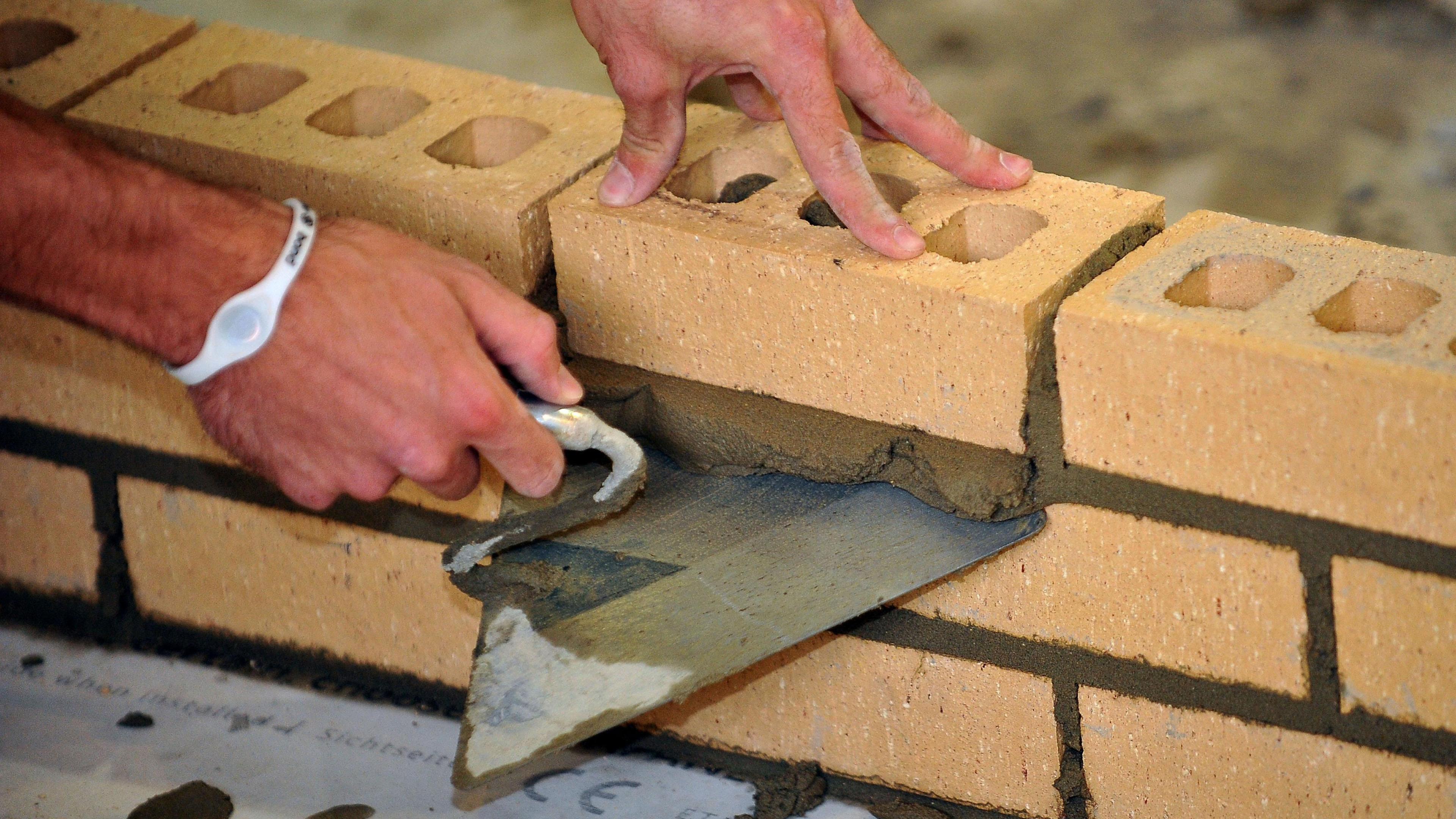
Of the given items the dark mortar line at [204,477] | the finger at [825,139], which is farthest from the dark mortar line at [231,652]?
the finger at [825,139]

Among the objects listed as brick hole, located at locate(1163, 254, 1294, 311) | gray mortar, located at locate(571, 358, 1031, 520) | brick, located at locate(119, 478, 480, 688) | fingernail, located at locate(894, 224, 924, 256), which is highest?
fingernail, located at locate(894, 224, 924, 256)

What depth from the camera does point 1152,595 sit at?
1.82 m

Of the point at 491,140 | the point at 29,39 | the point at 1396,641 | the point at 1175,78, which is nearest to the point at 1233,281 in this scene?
the point at 1396,641

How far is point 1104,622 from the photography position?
188cm

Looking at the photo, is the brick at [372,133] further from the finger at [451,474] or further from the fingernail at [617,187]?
the finger at [451,474]

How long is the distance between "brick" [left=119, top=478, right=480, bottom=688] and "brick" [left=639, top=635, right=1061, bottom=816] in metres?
0.41

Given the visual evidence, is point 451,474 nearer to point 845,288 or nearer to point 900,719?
point 845,288

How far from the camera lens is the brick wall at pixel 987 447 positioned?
65.6 inches

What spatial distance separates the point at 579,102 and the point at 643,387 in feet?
1.78

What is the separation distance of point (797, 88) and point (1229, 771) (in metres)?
0.99

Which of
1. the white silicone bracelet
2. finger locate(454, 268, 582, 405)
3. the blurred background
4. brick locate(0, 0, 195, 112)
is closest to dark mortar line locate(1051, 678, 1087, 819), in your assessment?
finger locate(454, 268, 582, 405)

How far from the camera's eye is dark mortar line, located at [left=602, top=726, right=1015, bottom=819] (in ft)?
7.01

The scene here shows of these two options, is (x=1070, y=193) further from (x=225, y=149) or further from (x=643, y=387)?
(x=225, y=149)

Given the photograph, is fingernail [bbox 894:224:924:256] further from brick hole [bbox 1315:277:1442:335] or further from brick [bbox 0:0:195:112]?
brick [bbox 0:0:195:112]
